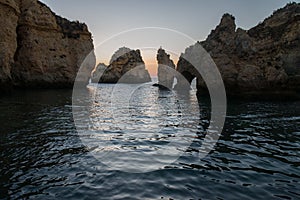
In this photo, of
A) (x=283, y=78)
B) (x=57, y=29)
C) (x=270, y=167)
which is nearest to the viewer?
(x=270, y=167)

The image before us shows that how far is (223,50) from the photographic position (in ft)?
108

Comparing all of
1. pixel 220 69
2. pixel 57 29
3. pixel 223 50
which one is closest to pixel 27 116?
pixel 220 69

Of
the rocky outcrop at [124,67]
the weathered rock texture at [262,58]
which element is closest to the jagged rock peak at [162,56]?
the weathered rock texture at [262,58]

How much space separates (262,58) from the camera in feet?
97.5

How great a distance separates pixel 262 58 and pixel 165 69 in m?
42.2

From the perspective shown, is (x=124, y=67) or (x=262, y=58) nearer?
(x=262, y=58)

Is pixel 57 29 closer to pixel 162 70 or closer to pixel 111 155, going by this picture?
pixel 162 70

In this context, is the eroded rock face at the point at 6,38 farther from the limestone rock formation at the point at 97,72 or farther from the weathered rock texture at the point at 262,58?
the limestone rock formation at the point at 97,72

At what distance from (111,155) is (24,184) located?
297 centimetres

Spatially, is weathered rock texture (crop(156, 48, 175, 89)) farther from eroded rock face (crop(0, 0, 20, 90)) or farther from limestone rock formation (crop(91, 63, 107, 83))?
limestone rock formation (crop(91, 63, 107, 83))

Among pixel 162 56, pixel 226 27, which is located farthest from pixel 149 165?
pixel 162 56

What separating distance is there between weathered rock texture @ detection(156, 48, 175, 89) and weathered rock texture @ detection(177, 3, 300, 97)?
34975mm

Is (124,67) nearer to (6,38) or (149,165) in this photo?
(6,38)

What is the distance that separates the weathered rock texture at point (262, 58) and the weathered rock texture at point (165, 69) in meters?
35.0
